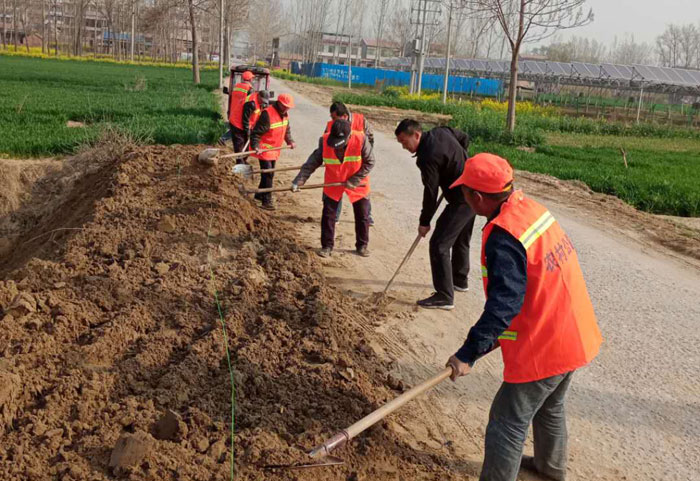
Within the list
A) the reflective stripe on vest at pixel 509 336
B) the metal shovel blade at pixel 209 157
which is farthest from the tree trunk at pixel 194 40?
the reflective stripe on vest at pixel 509 336

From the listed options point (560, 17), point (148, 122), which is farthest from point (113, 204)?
point (560, 17)

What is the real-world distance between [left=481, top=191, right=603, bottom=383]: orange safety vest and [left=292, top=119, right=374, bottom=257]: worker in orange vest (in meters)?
4.13

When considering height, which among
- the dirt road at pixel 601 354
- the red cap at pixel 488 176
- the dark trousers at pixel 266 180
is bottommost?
the dirt road at pixel 601 354

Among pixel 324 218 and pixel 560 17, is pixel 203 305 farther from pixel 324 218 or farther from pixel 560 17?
pixel 560 17

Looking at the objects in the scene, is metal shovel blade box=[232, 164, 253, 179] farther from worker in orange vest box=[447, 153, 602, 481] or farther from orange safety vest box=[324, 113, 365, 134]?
worker in orange vest box=[447, 153, 602, 481]

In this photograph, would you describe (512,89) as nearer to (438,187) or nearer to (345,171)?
(345,171)

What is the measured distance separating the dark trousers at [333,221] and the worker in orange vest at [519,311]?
404 cm

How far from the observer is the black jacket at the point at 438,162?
18.7ft

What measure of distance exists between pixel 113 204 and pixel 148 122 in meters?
7.99

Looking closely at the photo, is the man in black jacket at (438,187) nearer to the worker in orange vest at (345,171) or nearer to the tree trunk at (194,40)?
the worker in orange vest at (345,171)

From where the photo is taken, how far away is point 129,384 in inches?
159

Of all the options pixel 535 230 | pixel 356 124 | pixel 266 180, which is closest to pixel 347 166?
pixel 356 124

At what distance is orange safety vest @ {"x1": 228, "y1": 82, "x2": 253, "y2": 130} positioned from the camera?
11.1m

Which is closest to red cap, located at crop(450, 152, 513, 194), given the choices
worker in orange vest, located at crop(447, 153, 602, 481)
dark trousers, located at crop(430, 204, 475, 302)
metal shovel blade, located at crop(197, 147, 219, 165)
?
worker in orange vest, located at crop(447, 153, 602, 481)
